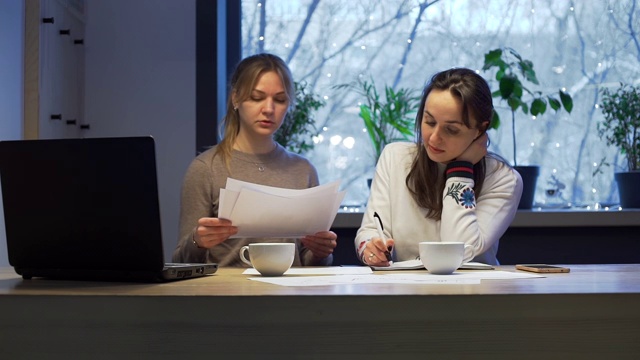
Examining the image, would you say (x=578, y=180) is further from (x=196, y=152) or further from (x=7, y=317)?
(x=7, y=317)

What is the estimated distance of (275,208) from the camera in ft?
5.62

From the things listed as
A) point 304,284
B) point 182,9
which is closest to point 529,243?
point 182,9

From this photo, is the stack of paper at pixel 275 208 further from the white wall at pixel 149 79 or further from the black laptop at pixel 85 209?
the white wall at pixel 149 79

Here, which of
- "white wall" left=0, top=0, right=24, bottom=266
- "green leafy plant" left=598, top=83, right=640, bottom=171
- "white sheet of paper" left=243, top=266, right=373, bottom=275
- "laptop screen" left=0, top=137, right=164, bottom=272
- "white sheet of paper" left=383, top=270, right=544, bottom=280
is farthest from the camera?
"green leafy plant" left=598, top=83, right=640, bottom=171

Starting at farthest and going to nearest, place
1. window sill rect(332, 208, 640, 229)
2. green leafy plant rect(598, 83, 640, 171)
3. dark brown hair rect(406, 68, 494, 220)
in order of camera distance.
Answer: green leafy plant rect(598, 83, 640, 171) → window sill rect(332, 208, 640, 229) → dark brown hair rect(406, 68, 494, 220)

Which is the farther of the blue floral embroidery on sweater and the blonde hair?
the blonde hair

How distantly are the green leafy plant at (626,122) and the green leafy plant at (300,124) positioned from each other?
4.21ft

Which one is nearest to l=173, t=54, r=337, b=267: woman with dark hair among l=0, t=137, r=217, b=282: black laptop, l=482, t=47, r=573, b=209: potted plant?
l=0, t=137, r=217, b=282: black laptop

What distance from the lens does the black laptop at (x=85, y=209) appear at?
50.5 inches

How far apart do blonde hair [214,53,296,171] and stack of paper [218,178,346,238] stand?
22.1 inches

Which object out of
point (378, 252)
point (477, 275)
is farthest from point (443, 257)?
point (378, 252)

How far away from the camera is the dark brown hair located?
6.98ft

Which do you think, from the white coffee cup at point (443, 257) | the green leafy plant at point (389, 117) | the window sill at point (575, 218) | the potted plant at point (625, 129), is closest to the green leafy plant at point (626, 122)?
the potted plant at point (625, 129)

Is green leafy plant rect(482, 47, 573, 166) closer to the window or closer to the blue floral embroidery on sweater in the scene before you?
the window
